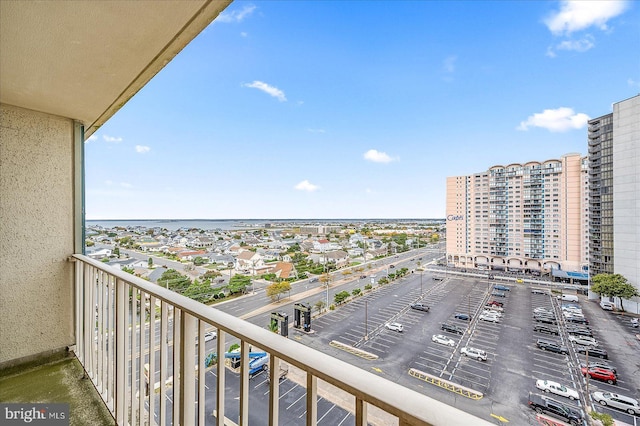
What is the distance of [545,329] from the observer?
3.89 meters

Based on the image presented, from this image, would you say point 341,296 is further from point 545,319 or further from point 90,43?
point 90,43

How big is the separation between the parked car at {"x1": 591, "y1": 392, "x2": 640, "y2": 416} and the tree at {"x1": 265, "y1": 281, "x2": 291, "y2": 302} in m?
3.02

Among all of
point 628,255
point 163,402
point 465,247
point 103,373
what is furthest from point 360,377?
point 465,247

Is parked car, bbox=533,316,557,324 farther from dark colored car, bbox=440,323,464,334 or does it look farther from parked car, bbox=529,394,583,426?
parked car, bbox=529,394,583,426

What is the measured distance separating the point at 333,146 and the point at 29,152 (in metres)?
7.81

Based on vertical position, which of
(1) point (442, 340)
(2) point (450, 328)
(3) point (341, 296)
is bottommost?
(1) point (442, 340)

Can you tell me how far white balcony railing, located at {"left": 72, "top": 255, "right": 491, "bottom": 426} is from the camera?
40 centimetres

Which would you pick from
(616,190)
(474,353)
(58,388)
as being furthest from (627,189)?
(58,388)

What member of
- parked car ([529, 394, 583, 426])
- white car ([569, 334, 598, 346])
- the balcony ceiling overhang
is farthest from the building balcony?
white car ([569, 334, 598, 346])

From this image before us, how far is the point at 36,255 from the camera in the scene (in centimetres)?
197

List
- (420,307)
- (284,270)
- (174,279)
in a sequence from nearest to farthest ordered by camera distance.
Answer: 1. (174,279)
2. (284,270)
3. (420,307)

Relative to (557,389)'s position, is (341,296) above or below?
above

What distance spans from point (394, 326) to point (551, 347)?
6.77ft

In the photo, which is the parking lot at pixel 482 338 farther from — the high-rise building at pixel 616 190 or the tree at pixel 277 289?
the high-rise building at pixel 616 190
